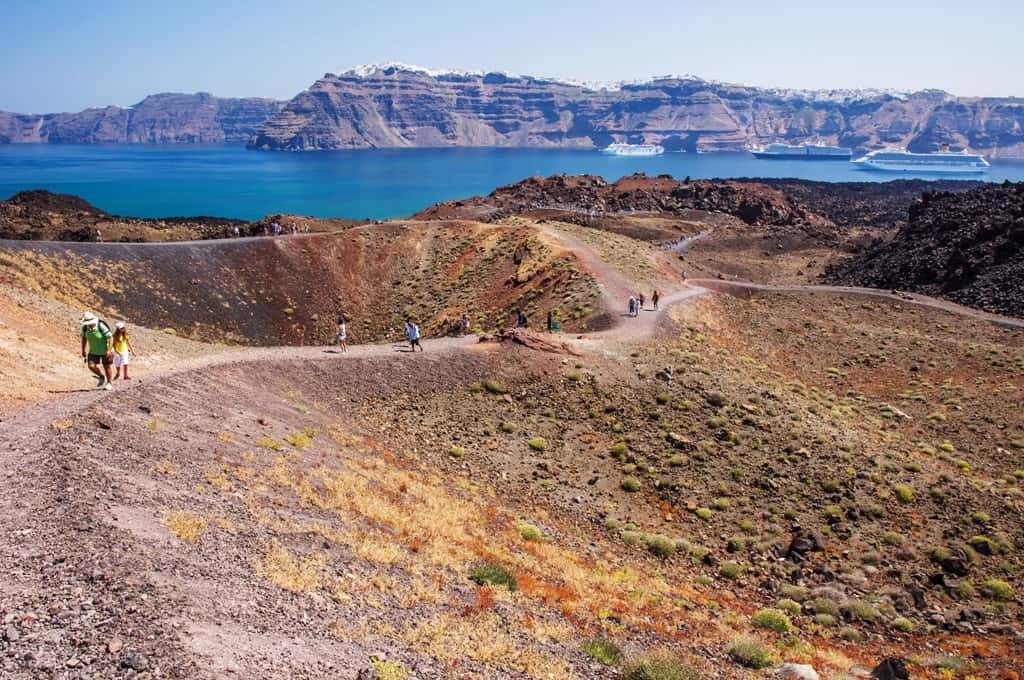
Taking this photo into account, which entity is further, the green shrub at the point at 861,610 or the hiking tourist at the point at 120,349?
the hiking tourist at the point at 120,349

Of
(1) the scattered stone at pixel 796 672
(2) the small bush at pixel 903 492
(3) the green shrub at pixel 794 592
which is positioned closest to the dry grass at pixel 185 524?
(1) the scattered stone at pixel 796 672

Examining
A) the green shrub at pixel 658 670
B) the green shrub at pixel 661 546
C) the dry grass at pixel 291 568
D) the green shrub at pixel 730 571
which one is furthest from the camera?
the green shrub at pixel 661 546

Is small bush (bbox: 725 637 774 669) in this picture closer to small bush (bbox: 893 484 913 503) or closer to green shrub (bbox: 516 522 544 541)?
green shrub (bbox: 516 522 544 541)

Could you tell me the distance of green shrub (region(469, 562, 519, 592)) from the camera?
585 inches

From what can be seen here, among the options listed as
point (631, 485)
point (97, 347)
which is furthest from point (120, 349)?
point (631, 485)

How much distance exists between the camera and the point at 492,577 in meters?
15.0

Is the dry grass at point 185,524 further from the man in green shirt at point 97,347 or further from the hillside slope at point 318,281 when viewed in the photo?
the hillside slope at point 318,281

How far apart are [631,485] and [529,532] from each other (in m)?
6.11

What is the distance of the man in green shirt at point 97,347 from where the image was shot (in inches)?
754

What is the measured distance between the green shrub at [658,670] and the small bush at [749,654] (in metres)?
2.01

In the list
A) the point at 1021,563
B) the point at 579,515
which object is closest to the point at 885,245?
the point at 1021,563

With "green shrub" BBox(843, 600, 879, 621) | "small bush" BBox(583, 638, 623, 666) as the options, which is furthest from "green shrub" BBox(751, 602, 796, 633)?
"small bush" BBox(583, 638, 623, 666)

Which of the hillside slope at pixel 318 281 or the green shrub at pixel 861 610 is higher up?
the hillside slope at pixel 318 281

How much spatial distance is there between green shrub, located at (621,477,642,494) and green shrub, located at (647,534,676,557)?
10.2ft
